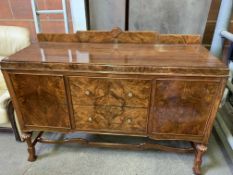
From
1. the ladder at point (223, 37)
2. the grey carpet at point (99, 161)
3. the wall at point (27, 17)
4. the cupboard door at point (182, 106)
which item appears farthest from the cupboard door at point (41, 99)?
the ladder at point (223, 37)

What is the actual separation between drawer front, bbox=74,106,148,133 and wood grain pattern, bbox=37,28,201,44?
21.1 inches

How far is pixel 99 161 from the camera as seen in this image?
58.4 inches

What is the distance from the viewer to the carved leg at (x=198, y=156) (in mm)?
1249

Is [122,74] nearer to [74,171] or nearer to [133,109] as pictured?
[133,109]

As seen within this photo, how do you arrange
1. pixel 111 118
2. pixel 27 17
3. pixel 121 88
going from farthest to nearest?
pixel 27 17 < pixel 111 118 < pixel 121 88

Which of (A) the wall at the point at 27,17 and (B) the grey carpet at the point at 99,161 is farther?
(A) the wall at the point at 27,17

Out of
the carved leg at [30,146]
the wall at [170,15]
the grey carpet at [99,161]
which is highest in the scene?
the wall at [170,15]

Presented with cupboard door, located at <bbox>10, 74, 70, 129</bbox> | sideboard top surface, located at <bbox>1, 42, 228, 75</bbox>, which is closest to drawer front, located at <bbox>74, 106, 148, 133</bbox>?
cupboard door, located at <bbox>10, 74, 70, 129</bbox>

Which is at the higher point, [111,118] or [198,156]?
[111,118]

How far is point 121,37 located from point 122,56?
0.94 feet

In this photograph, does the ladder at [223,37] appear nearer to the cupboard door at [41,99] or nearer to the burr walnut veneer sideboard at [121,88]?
the burr walnut veneer sideboard at [121,88]

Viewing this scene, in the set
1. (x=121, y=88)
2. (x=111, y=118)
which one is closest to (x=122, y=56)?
(x=121, y=88)

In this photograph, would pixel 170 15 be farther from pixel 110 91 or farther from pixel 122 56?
pixel 110 91

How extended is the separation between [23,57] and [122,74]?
627 millimetres
